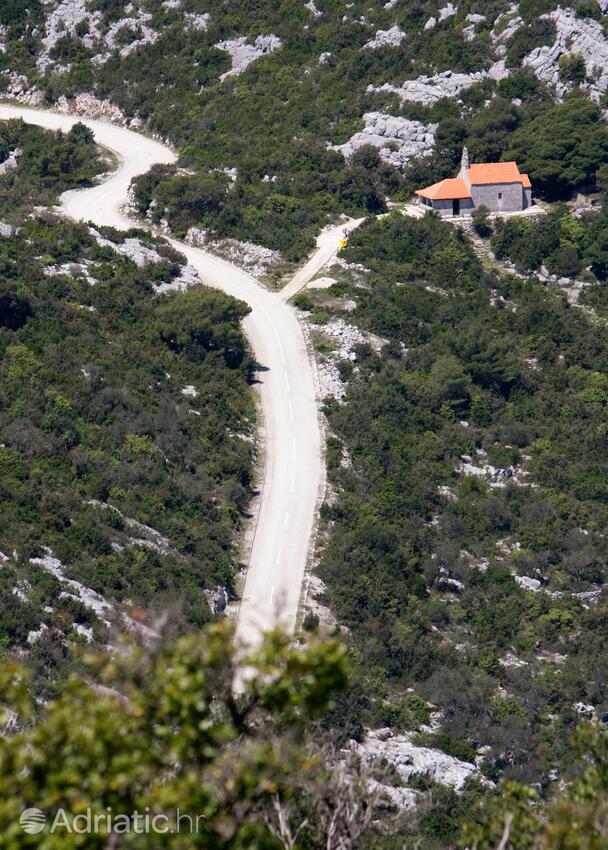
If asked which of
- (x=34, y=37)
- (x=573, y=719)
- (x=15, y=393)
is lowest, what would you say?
(x=573, y=719)

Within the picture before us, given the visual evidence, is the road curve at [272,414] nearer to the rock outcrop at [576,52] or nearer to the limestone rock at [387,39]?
the limestone rock at [387,39]

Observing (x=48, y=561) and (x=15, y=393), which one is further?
(x=15, y=393)

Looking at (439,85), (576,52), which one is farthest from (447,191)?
(576,52)

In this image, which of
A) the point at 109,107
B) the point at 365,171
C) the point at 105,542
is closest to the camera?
the point at 105,542

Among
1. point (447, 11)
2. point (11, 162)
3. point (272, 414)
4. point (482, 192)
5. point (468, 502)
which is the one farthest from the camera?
point (447, 11)

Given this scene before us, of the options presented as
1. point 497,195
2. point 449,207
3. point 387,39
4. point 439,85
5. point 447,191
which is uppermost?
point 387,39

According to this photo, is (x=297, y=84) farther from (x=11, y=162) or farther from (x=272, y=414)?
(x=272, y=414)

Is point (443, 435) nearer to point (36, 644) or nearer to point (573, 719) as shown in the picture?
point (573, 719)

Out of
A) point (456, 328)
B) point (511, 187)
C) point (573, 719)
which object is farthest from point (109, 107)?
point (573, 719)
